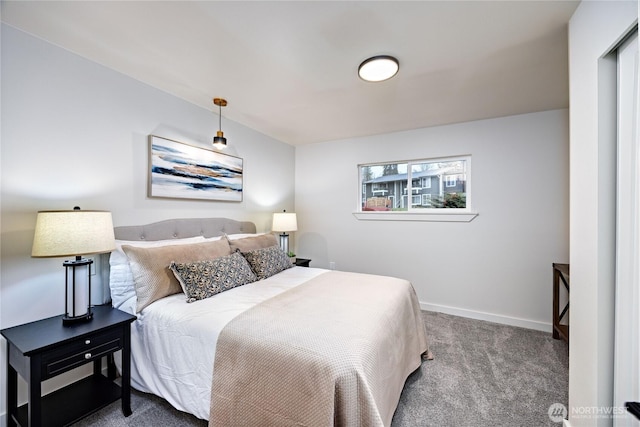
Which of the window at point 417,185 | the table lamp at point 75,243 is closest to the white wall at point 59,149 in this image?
the table lamp at point 75,243

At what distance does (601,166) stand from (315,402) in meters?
1.70

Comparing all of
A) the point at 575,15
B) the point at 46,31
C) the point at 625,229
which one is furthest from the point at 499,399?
the point at 46,31

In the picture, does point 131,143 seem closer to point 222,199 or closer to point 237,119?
point 222,199

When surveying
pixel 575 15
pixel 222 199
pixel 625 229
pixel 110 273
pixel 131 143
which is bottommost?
pixel 110 273

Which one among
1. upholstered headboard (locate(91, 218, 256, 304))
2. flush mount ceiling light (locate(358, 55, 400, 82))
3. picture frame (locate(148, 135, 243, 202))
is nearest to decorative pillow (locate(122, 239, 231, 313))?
upholstered headboard (locate(91, 218, 256, 304))

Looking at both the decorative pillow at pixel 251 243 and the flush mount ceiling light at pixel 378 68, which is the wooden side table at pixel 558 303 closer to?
the flush mount ceiling light at pixel 378 68

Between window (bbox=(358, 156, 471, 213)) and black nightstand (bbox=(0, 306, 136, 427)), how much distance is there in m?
3.08

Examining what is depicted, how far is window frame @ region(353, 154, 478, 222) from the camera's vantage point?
323 centimetres

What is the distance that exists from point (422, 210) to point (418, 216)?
4.5 inches

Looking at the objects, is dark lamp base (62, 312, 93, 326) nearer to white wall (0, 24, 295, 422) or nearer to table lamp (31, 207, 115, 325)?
table lamp (31, 207, 115, 325)

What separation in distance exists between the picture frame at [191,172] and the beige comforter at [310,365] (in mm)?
1538

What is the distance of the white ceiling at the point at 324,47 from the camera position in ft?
4.80

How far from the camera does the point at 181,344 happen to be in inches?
61.1

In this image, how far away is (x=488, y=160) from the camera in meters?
3.10
